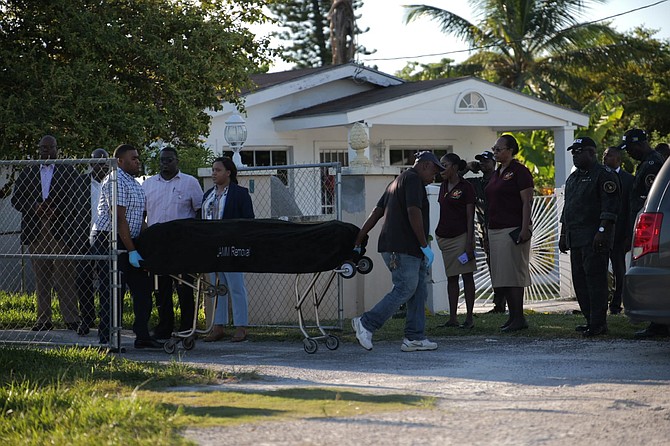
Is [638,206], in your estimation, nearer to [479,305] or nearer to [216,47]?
[479,305]

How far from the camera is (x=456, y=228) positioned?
1162cm

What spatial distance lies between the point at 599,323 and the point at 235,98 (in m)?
9.06

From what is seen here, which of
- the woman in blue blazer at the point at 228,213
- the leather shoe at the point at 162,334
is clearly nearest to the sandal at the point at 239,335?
the woman in blue blazer at the point at 228,213

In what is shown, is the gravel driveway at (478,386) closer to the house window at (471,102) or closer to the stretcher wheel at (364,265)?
the stretcher wheel at (364,265)

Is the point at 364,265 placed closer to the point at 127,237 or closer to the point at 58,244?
the point at 127,237

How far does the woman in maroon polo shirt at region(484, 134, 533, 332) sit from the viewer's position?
1088 centimetres

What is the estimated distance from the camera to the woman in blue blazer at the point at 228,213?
1101cm

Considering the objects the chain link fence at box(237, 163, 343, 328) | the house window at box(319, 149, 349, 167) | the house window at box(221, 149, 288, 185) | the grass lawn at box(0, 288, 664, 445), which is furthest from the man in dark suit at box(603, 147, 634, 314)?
the house window at box(319, 149, 349, 167)

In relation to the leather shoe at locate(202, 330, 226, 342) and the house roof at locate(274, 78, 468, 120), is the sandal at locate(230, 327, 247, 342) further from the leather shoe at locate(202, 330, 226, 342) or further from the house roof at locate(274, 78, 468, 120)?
the house roof at locate(274, 78, 468, 120)

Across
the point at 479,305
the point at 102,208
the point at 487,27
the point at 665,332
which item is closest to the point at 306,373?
the point at 102,208

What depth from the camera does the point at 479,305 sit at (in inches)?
612

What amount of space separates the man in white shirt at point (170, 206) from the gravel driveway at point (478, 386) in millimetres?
387

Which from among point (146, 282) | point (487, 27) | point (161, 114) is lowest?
point (146, 282)

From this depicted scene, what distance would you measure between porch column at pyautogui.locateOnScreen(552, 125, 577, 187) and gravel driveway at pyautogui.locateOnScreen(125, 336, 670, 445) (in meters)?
14.3
